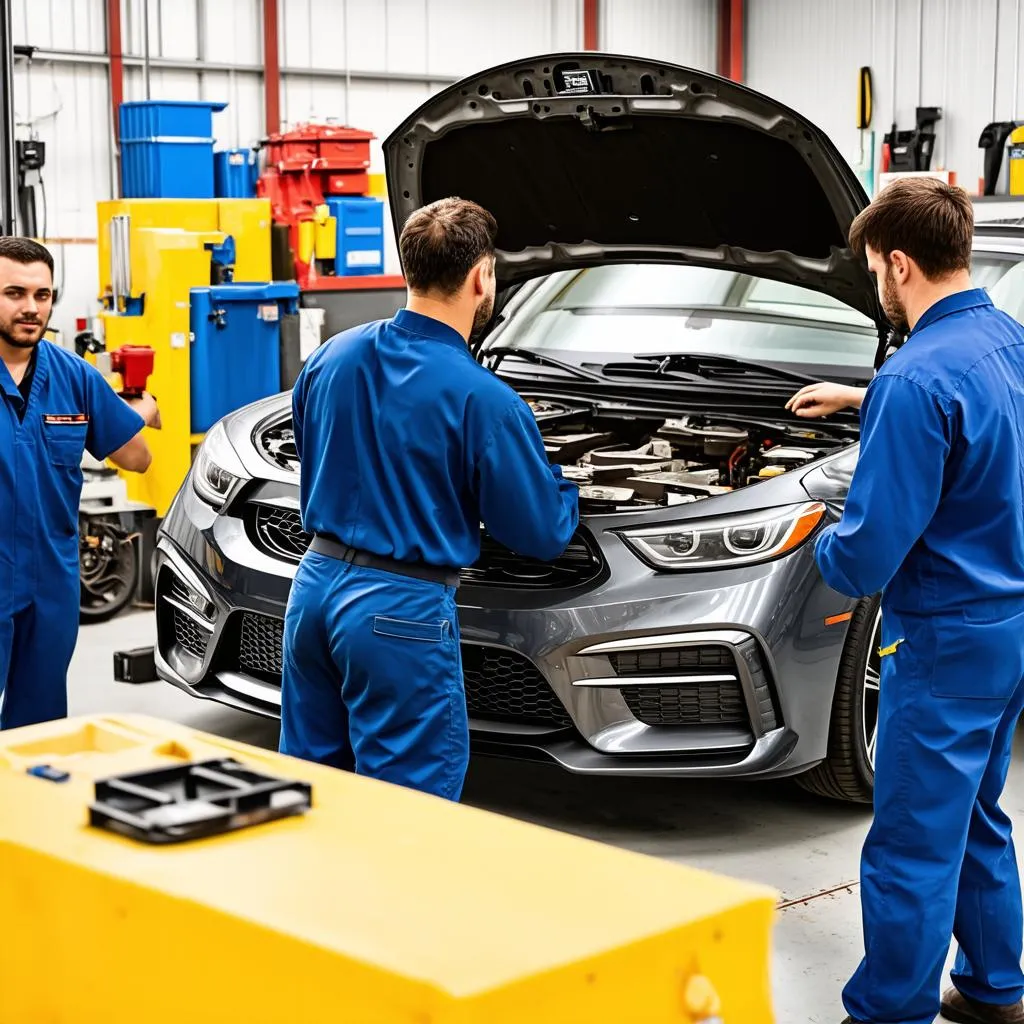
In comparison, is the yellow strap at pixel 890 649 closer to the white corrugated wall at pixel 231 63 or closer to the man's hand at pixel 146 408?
the man's hand at pixel 146 408

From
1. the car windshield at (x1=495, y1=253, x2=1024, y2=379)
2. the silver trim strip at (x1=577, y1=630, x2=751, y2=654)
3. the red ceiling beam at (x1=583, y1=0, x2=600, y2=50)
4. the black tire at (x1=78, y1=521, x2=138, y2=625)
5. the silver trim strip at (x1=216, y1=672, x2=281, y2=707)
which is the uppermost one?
the red ceiling beam at (x1=583, y1=0, x2=600, y2=50)

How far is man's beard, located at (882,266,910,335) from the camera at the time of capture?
2.72 metres

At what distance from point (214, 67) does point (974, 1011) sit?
461 inches

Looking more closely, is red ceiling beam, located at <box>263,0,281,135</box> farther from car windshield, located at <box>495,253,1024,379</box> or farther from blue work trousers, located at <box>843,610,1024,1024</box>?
blue work trousers, located at <box>843,610,1024,1024</box>

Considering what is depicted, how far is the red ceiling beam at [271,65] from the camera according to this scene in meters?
13.4

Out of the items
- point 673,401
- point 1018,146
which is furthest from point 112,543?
point 1018,146

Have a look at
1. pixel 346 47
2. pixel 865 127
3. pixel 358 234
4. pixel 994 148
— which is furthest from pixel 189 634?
pixel 865 127

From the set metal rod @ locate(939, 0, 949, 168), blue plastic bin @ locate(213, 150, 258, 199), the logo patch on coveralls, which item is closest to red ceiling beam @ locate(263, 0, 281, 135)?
blue plastic bin @ locate(213, 150, 258, 199)

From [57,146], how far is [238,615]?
9.23 m

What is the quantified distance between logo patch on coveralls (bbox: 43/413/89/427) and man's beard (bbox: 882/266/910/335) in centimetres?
193

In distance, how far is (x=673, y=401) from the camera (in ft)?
14.6

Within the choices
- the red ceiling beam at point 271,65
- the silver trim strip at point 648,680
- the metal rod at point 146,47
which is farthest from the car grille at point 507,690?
the red ceiling beam at point 271,65

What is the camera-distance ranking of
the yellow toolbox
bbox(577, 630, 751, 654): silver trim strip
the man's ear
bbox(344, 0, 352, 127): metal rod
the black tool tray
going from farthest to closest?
1. bbox(344, 0, 352, 127): metal rod
2. bbox(577, 630, 751, 654): silver trim strip
3. the man's ear
4. the black tool tray
5. the yellow toolbox

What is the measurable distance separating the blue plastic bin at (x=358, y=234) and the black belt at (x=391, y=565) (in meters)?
8.10
